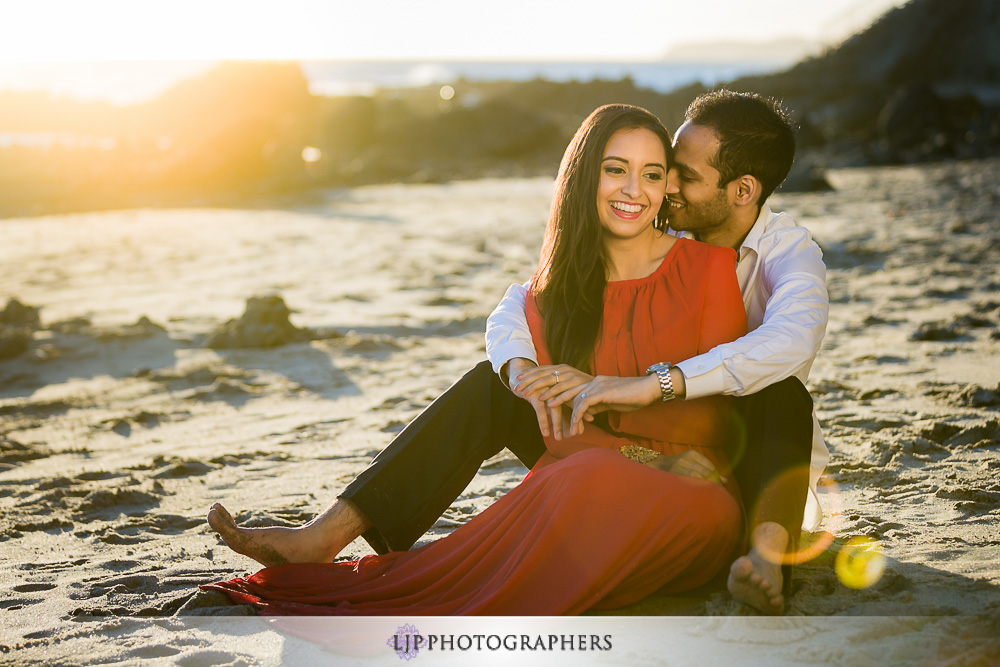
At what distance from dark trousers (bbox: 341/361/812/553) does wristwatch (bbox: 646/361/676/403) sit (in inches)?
10.1

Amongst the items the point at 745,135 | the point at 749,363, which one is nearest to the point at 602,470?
the point at 749,363

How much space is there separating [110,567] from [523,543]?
1.56 meters

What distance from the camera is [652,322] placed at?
2750 millimetres

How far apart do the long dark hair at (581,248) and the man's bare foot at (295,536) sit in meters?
0.85

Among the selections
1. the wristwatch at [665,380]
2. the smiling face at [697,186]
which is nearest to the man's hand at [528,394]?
the wristwatch at [665,380]

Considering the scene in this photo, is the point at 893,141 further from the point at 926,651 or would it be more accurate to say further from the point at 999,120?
the point at 926,651

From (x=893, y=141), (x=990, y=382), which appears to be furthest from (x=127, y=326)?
(x=893, y=141)

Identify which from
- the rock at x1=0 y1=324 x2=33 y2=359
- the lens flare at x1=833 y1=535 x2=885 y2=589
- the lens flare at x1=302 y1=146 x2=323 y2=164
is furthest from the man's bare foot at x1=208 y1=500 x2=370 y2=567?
the lens flare at x1=302 y1=146 x2=323 y2=164

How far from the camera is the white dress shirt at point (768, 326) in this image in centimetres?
252

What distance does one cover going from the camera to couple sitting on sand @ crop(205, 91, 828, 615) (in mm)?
2283

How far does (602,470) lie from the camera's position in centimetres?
229

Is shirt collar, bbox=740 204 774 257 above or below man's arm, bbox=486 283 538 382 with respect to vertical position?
above

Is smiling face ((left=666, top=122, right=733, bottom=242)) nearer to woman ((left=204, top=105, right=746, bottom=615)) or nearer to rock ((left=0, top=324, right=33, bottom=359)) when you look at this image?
woman ((left=204, top=105, right=746, bottom=615))

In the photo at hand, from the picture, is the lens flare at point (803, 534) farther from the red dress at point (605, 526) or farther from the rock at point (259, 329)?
the rock at point (259, 329)
